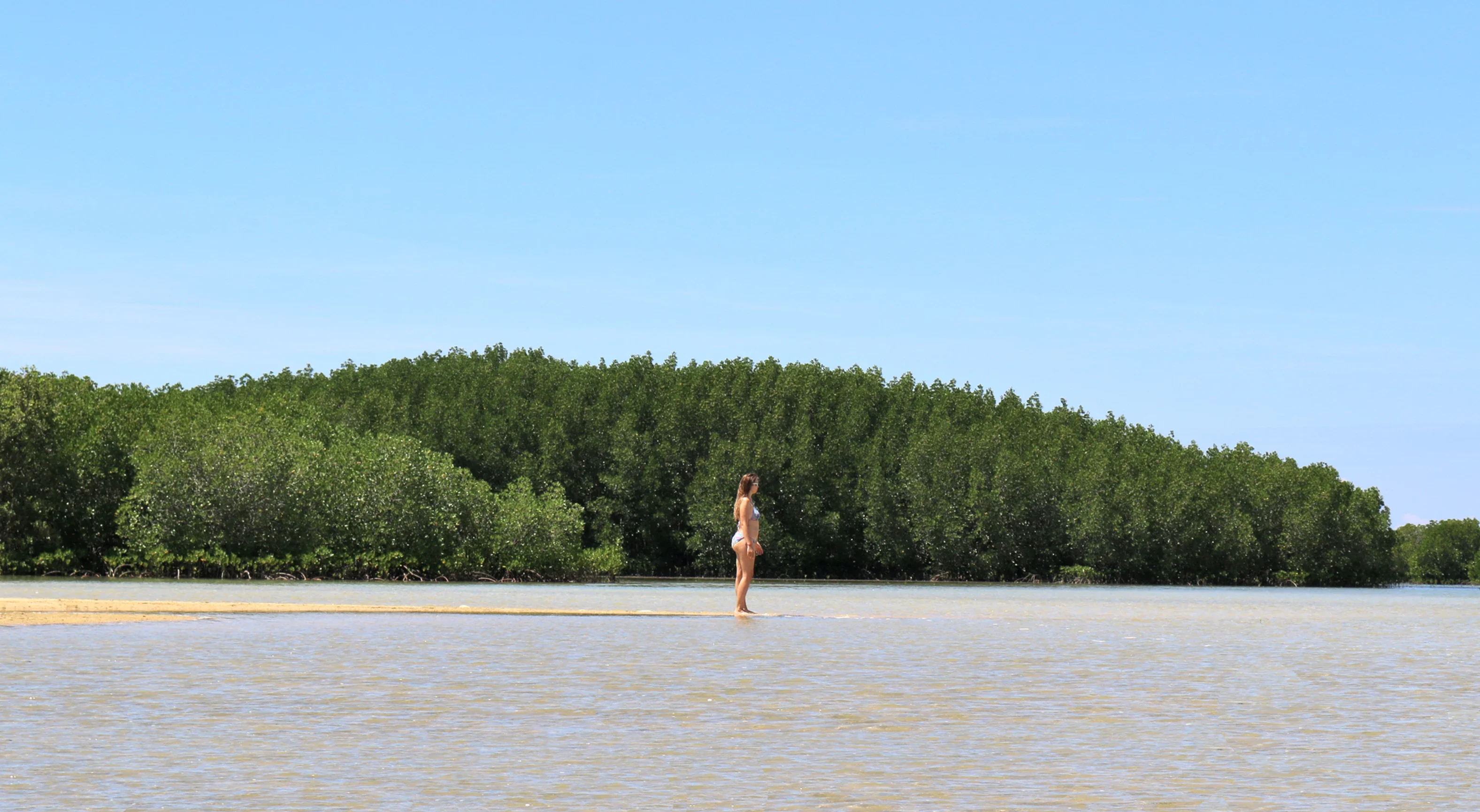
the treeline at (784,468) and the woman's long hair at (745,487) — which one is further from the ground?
the treeline at (784,468)

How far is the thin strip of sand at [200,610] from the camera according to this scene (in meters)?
24.3

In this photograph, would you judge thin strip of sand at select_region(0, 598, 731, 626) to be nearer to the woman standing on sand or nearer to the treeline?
the woman standing on sand

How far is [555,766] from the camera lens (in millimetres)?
9172

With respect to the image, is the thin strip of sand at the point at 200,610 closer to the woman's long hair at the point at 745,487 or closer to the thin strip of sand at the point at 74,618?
the thin strip of sand at the point at 74,618

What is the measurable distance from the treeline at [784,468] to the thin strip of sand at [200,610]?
112 feet

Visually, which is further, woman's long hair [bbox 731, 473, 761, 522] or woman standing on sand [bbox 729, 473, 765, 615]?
woman standing on sand [bbox 729, 473, 765, 615]

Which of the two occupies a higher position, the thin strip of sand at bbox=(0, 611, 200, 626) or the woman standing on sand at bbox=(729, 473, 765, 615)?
the woman standing on sand at bbox=(729, 473, 765, 615)

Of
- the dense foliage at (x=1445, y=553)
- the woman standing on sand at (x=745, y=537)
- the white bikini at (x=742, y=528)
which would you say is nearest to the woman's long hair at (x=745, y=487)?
the woman standing on sand at (x=745, y=537)

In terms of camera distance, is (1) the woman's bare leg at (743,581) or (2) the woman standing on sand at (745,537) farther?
(1) the woman's bare leg at (743,581)

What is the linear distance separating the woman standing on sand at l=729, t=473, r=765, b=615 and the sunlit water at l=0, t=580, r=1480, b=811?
354 centimetres

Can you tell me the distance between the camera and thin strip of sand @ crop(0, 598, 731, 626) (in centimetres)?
2430

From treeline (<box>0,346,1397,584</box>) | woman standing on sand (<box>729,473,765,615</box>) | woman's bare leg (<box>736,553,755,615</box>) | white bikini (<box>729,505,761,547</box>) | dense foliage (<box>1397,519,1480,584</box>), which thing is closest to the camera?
woman standing on sand (<box>729,473,765,615</box>)

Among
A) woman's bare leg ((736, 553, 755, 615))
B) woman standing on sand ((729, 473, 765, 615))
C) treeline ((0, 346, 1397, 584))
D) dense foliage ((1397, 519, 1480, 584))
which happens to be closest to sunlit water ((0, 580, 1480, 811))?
woman standing on sand ((729, 473, 765, 615))

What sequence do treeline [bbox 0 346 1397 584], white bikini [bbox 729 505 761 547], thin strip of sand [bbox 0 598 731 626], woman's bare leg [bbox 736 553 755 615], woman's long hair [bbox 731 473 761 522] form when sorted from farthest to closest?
treeline [bbox 0 346 1397 584]
woman's bare leg [bbox 736 553 755 615]
white bikini [bbox 729 505 761 547]
woman's long hair [bbox 731 473 761 522]
thin strip of sand [bbox 0 598 731 626]
